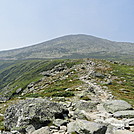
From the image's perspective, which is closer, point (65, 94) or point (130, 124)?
point (130, 124)

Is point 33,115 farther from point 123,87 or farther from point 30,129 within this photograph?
point 123,87

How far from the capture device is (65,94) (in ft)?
94.4

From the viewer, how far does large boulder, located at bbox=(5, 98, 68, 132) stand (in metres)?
12.1

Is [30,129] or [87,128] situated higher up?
[87,128]

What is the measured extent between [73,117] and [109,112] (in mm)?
5034

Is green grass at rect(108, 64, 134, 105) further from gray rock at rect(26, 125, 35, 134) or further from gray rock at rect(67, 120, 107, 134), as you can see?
gray rock at rect(26, 125, 35, 134)

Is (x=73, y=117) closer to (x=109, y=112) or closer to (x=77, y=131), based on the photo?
(x=77, y=131)

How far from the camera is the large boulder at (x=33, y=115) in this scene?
478 inches

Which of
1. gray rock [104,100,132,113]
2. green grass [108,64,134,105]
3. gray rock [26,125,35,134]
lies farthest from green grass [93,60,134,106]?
gray rock [26,125,35,134]

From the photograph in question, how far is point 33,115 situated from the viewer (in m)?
12.2

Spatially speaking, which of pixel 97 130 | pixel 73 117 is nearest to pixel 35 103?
pixel 73 117

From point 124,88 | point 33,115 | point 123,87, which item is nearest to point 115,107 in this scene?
point 33,115

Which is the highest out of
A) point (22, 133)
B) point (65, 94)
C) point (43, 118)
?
point (43, 118)

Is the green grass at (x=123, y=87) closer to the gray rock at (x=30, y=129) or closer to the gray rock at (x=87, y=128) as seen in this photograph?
the gray rock at (x=87, y=128)
